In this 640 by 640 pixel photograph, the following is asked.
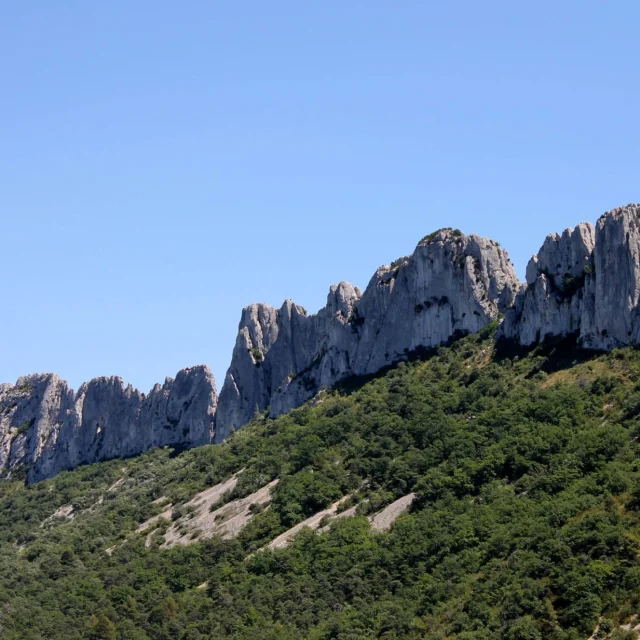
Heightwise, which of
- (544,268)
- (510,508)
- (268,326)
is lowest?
(510,508)

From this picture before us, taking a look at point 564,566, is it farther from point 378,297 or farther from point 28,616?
point 378,297

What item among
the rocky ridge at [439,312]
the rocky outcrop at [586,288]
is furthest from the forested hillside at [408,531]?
the rocky ridge at [439,312]

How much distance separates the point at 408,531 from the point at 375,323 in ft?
180

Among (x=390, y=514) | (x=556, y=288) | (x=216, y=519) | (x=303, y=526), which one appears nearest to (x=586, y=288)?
(x=556, y=288)

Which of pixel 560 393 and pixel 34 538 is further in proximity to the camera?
pixel 34 538

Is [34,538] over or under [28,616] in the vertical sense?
over

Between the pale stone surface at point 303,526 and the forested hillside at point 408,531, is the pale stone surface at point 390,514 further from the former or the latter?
the pale stone surface at point 303,526

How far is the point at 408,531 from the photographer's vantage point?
116000 mm

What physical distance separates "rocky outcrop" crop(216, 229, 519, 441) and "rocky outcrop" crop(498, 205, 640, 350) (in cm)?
1187

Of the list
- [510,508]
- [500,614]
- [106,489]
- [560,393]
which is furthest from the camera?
[106,489]

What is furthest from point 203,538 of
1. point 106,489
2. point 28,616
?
point 106,489

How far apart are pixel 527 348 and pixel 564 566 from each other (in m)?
49.8

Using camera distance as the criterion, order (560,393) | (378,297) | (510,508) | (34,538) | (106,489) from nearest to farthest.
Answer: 1. (510,508)
2. (560,393)
3. (378,297)
4. (34,538)
5. (106,489)

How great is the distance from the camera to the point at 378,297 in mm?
167875
